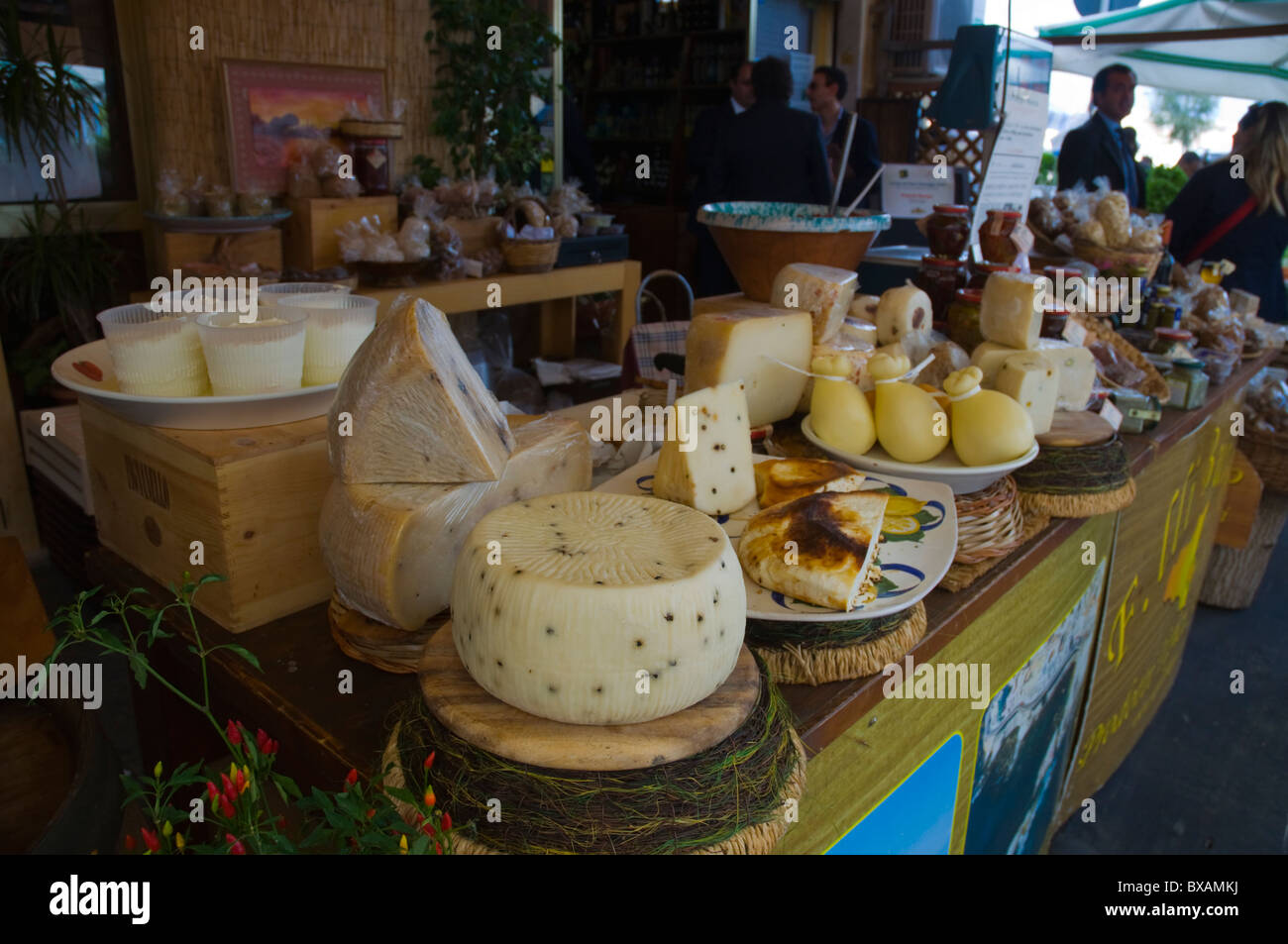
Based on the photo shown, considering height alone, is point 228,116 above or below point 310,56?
below

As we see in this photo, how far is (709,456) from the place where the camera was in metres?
1.29

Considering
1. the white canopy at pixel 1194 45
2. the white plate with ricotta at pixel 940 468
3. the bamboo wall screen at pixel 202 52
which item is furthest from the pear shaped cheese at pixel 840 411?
the white canopy at pixel 1194 45

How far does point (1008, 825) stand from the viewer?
196cm

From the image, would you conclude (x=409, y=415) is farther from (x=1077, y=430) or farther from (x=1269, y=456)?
(x=1269, y=456)

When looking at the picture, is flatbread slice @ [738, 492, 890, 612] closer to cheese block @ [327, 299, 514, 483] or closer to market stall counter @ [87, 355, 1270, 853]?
market stall counter @ [87, 355, 1270, 853]

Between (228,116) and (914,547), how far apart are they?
3.60 metres

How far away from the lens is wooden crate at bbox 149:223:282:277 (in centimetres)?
342

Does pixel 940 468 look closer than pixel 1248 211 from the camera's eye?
Yes

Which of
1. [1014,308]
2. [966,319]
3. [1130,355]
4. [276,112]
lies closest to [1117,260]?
[1130,355]

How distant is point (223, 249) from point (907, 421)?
2.95 metres

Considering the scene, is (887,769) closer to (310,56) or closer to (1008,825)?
(1008,825)

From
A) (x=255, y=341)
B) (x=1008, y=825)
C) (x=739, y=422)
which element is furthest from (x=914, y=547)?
(x=1008, y=825)

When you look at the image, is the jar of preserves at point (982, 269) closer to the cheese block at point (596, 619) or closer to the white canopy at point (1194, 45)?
the cheese block at point (596, 619)

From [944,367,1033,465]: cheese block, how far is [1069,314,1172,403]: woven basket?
3.10 ft
